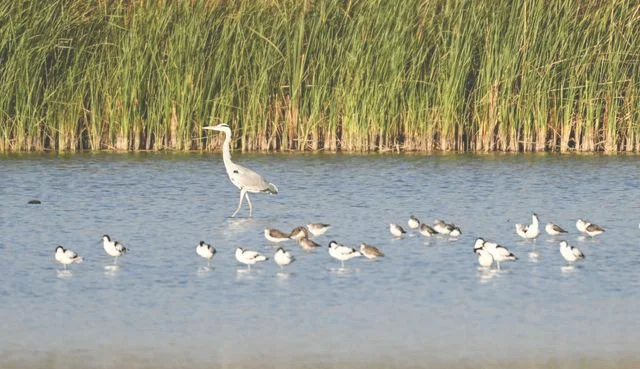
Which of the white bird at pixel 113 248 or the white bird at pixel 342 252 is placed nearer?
the white bird at pixel 342 252

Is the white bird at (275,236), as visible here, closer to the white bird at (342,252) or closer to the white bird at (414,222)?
the white bird at (414,222)

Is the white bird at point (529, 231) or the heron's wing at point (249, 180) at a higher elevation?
the heron's wing at point (249, 180)

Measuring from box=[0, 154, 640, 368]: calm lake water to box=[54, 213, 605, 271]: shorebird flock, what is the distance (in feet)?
0.34

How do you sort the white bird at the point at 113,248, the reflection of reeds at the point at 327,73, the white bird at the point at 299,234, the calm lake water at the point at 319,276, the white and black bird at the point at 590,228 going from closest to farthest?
the calm lake water at the point at 319,276 → the white bird at the point at 113,248 → the white bird at the point at 299,234 → the white and black bird at the point at 590,228 → the reflection of reeds at the point at 327,73

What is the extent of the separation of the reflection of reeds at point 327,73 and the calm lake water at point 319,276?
1199 mm

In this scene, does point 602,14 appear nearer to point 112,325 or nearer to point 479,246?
point 479,246

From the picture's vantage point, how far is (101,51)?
20.2 meters

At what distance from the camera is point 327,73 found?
65.9ft

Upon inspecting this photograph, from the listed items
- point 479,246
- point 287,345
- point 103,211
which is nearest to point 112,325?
point 287,345

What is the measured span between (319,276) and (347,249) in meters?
0.38

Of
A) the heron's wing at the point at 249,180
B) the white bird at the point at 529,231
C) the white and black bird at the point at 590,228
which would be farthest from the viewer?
the heron's wing at the point at 249,180

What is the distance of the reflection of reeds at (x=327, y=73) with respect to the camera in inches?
774

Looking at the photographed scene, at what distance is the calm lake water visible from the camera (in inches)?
333

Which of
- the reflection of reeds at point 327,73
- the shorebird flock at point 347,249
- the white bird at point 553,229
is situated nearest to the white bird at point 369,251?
the shorebird flock at point 347,249
